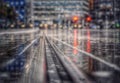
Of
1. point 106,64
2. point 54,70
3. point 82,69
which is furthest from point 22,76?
point 106,64

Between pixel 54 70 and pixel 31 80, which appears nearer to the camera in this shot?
pixel 31 80

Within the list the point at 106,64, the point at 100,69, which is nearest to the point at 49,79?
the point at 100,69

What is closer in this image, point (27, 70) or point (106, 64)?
point (27, 70)

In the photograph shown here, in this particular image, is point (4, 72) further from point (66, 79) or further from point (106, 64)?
point (106, 64)

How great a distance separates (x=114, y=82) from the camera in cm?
934

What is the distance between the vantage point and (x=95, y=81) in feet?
31.4

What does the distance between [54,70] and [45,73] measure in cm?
85

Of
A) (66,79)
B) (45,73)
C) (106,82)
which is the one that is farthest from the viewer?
(45,73)

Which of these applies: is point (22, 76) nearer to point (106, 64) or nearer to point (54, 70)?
point (54, 70)

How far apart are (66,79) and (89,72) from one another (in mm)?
1589

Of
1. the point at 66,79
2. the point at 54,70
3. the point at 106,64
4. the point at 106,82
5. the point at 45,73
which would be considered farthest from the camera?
the point at 106,64

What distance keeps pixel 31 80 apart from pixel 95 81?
4.96 feet

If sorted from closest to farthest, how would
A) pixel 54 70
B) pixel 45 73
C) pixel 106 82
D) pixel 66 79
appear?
1. pixel 106 82
2. pixel 66 79
3. pixel 45 73
4. pixel 54 70

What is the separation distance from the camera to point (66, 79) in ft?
33.0
